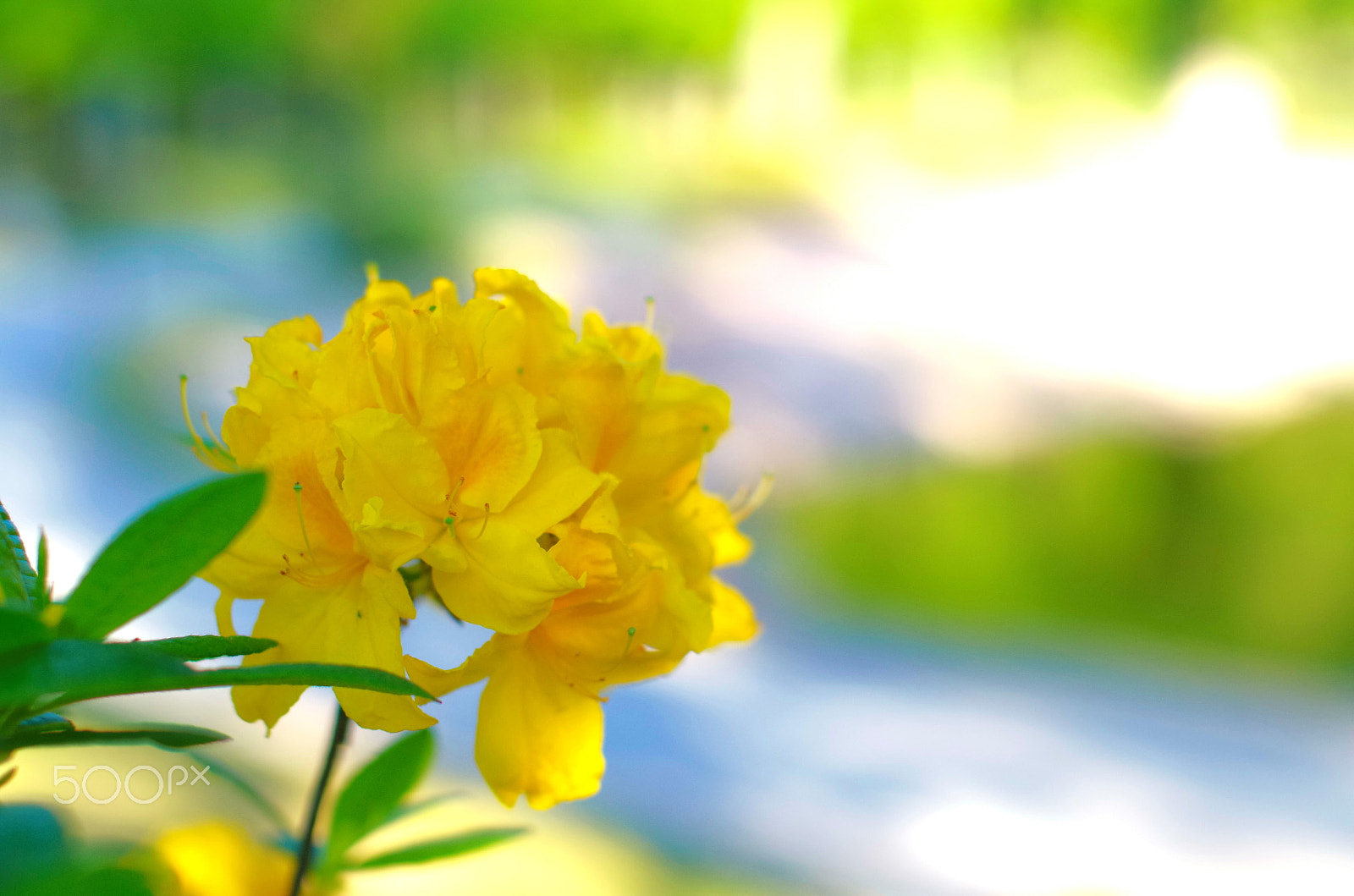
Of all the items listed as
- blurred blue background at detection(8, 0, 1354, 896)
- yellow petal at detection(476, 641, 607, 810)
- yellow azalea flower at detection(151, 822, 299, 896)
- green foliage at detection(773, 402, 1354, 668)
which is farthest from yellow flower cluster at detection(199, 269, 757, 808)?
green foliage at detection(773, 402, 1354, 668)

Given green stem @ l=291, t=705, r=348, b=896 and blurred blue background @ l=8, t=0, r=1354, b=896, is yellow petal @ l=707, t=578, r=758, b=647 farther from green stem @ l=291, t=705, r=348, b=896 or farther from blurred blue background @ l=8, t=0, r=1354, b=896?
blurred blue background @ l=8, t=0, r=1354, b=896

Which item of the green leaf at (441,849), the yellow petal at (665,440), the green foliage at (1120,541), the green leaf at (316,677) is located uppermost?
the green foliage at (1120,541)

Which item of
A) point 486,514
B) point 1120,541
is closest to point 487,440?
point 486,514

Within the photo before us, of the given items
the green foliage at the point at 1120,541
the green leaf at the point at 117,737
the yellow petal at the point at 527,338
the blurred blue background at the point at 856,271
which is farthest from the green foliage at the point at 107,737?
the green foliage at the point at 1120,541

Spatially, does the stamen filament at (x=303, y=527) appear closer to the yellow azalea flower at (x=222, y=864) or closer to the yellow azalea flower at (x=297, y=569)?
the yellow azalea flower at (x=297, y=569)

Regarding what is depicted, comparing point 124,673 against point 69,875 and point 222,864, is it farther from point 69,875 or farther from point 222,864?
point 222,864

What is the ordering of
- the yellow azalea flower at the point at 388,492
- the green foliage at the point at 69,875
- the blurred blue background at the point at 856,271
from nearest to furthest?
the green foliage at the point at 69,875
the yellow azalea flower at the point at 388,492
the blurred blue background at the point at 856,271
